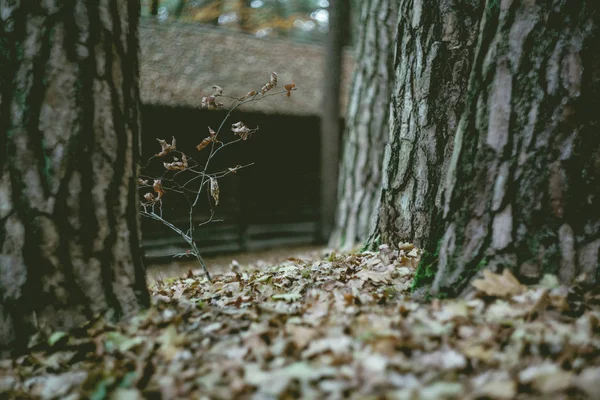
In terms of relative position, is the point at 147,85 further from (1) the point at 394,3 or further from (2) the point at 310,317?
(2) the point at 310,317

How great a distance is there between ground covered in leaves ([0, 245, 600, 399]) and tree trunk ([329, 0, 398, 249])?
367 cm

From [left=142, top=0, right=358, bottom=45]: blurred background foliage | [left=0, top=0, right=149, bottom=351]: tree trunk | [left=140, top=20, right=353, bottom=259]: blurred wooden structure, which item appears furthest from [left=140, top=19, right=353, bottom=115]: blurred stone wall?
[left=0, top=0, right=149, bottom=351]: tree trunk

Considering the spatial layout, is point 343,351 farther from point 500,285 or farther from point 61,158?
point 61,158

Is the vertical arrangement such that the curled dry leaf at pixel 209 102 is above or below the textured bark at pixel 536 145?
above

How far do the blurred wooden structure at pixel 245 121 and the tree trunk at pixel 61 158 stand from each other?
6538 mm

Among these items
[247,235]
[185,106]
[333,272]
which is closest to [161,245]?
[247,235]

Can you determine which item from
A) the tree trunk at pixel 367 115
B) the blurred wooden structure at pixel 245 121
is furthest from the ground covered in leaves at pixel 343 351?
the blurred wooden structure at pixel 245 121

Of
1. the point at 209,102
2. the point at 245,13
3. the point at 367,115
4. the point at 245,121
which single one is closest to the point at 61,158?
the point at 209,102

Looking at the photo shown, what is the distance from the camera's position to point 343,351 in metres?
1.66

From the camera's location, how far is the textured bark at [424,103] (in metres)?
3.03

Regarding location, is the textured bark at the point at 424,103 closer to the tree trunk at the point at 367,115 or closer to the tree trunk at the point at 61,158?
the tree trunk at the point at 61,158

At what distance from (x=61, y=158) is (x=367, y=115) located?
4511 millimetres

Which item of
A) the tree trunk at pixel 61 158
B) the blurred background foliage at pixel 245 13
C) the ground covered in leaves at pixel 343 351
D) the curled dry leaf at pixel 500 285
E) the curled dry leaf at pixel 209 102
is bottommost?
the ground covered in leaves at pixel 343 351

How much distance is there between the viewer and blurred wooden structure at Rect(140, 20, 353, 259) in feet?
29.7
